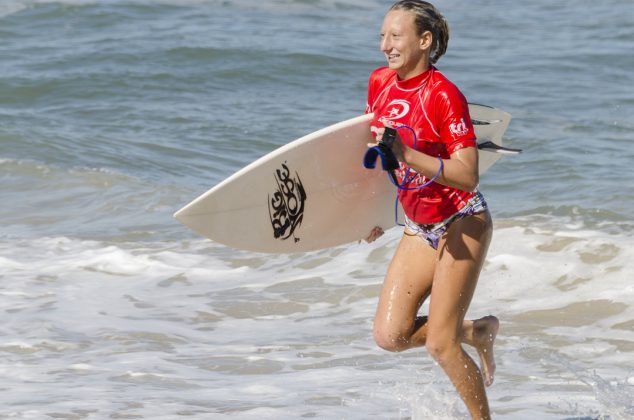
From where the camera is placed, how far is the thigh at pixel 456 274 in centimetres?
427

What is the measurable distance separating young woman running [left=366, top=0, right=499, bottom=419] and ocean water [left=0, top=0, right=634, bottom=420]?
805 millimetres

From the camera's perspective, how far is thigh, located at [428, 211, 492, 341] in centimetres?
427

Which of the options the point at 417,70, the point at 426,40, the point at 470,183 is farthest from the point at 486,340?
the point at 426,40

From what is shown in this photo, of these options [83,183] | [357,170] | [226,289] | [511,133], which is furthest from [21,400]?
[511,133]

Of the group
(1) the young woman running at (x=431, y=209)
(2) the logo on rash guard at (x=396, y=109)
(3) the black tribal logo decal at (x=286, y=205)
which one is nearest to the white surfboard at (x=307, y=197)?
(3) the black tribal logo decal at (x=286, y=205)

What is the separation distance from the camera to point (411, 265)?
14.6 ft

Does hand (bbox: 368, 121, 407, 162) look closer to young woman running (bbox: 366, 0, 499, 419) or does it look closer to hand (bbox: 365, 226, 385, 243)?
young woman running (bbox: 366, 0, 499, 419)

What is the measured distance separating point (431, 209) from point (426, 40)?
68 centimetres

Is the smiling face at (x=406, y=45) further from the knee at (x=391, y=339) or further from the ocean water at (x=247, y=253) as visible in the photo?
the ocean water at (x=247, y=253)

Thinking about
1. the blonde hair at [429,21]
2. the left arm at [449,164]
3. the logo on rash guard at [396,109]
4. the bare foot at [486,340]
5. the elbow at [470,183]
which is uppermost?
the blonde hair at [429,21]

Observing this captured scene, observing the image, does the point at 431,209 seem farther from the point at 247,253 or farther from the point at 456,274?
the point at 247,253

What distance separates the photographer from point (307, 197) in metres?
5.23

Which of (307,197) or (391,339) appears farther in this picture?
(307,197)

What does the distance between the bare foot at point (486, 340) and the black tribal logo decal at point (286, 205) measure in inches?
42.8
